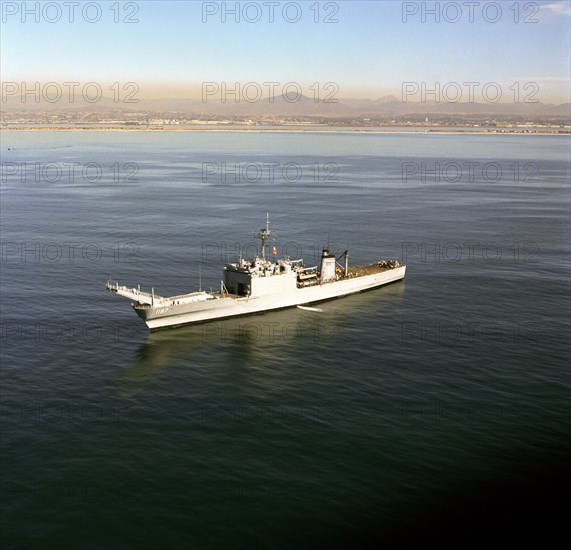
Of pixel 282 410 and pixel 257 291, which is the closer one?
pixel 282 410

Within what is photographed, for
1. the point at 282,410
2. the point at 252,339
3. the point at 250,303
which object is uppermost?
the point at 250,303

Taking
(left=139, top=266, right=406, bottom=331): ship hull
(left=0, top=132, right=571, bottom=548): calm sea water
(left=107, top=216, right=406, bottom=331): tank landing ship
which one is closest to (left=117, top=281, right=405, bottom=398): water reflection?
(left=0, top=132, right=571, bottom=548): calm sea water

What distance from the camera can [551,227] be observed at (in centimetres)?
13900

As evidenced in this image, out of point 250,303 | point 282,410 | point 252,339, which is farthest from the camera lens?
point 250,303

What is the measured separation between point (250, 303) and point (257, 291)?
1811 mm

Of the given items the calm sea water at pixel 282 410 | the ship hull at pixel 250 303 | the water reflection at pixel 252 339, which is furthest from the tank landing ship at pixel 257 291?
the calm sea water at pixel 282 410

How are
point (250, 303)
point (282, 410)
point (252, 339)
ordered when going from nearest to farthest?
point (282, 410) < point (252, 339) < point (250, 303)

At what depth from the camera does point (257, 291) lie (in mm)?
78688

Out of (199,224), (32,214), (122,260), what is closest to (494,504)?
(122,260)

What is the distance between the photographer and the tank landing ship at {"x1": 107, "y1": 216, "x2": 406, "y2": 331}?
72.2 m

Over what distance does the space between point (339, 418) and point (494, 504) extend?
1461 cm

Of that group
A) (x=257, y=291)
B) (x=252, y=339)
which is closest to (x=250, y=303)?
(x=257, y=291)

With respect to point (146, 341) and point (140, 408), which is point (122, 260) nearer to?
point (146, 341)

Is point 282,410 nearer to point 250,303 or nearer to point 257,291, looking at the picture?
point 250,303
